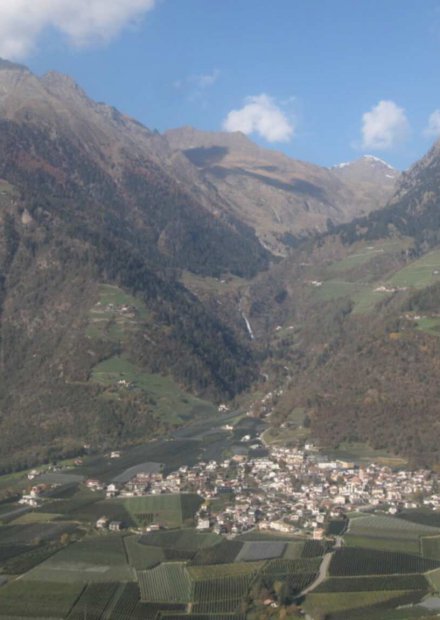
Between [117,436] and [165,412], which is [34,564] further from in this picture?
[165,412]

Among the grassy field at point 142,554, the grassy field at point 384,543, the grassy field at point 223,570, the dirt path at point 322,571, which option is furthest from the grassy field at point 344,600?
the grassy field at point 142,554

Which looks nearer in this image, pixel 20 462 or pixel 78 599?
pixel 78 599

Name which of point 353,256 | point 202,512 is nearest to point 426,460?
point 202,512

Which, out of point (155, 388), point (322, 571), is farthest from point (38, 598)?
point (155, 388)

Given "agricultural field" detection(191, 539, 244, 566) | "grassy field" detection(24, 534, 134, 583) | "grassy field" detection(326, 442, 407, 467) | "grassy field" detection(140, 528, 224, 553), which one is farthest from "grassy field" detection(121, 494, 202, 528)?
"grassy field" detection(326, 442, 407, 467)

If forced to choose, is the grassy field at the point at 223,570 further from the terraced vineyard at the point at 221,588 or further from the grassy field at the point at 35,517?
the grassy field at the point at 35,517

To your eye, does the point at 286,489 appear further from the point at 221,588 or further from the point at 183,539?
the point at 221,588
